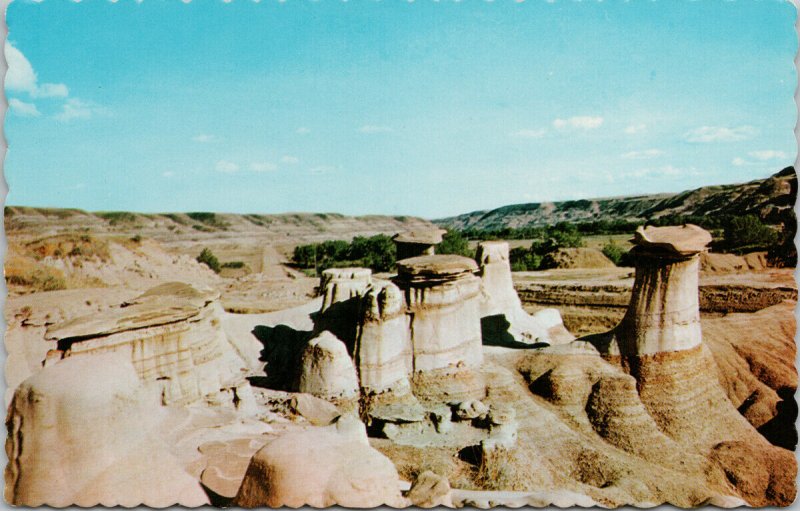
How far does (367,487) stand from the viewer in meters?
3.36

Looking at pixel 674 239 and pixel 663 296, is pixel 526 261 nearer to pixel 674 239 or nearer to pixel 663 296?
pixel 663 296

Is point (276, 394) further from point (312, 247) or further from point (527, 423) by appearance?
point (312, 247)

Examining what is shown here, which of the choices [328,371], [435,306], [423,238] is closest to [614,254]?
[423,238]

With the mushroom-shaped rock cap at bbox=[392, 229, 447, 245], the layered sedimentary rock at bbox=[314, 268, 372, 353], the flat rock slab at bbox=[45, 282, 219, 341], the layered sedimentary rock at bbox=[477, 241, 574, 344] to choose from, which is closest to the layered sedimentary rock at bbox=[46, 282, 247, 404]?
the flat rock slab at bbox=[45, 282, 219, 341]

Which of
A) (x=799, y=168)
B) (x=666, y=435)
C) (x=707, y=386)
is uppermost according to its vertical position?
(x=799, y=168)

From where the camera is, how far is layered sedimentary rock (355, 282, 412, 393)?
7.50m

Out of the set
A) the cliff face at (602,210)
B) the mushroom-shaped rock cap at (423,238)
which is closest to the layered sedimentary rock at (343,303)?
the mushroom-shaped rock cap at (423,238)

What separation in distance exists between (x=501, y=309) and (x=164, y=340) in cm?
846

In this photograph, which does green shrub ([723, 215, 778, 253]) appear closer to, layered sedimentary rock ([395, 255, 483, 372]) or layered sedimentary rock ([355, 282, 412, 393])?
layered sedimentary rock ([395, 255, 483, 372])

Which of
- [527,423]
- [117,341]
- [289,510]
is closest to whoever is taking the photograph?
[289,510]

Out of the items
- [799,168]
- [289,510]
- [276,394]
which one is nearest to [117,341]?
[276,394]

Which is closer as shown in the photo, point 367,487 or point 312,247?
point 367,487

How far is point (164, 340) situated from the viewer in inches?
249

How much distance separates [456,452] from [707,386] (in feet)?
16.4
